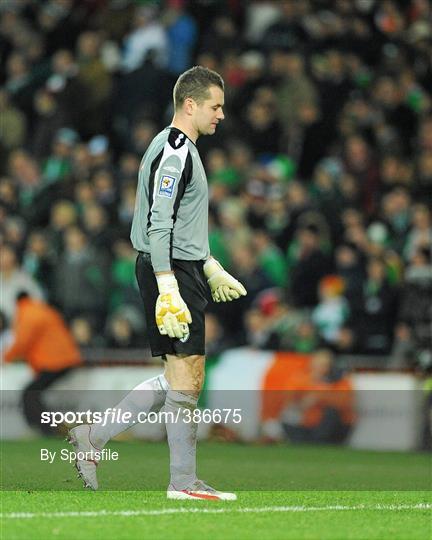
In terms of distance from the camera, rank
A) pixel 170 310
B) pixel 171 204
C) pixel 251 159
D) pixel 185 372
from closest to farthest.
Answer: pixel 170 310 → pixel 171 204 → pixel 185 372 → pixel 251 159

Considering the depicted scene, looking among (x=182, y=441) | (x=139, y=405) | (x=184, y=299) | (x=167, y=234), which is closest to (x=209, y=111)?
(x=167, y=234)

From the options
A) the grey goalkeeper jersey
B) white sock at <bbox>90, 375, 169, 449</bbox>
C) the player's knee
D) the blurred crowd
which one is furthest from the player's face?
the blurred crowd

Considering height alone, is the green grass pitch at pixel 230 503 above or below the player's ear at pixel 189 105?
below

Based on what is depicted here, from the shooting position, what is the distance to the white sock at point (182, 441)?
822cm

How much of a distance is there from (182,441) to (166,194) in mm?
1303

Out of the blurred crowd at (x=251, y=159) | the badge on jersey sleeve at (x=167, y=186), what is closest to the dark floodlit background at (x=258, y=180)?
the blurred crowd at (x=251, y=159)

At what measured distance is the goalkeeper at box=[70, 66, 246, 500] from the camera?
26.6ft

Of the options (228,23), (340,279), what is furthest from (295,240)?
(228,23)

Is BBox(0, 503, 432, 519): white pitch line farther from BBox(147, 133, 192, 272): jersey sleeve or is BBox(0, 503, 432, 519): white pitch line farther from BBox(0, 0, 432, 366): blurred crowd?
BBox(0, 0, 432, 366): blurred crowd

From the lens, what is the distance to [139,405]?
27.7 feet

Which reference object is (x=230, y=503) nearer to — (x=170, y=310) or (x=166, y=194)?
(x=170, y=310)

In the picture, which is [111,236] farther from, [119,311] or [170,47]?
[170,47]

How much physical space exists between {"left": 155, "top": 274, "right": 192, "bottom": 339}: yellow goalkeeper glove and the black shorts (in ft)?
0.48

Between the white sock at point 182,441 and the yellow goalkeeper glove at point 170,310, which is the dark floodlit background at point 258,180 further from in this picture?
the yellow goalkeeper glove at point 170,310
